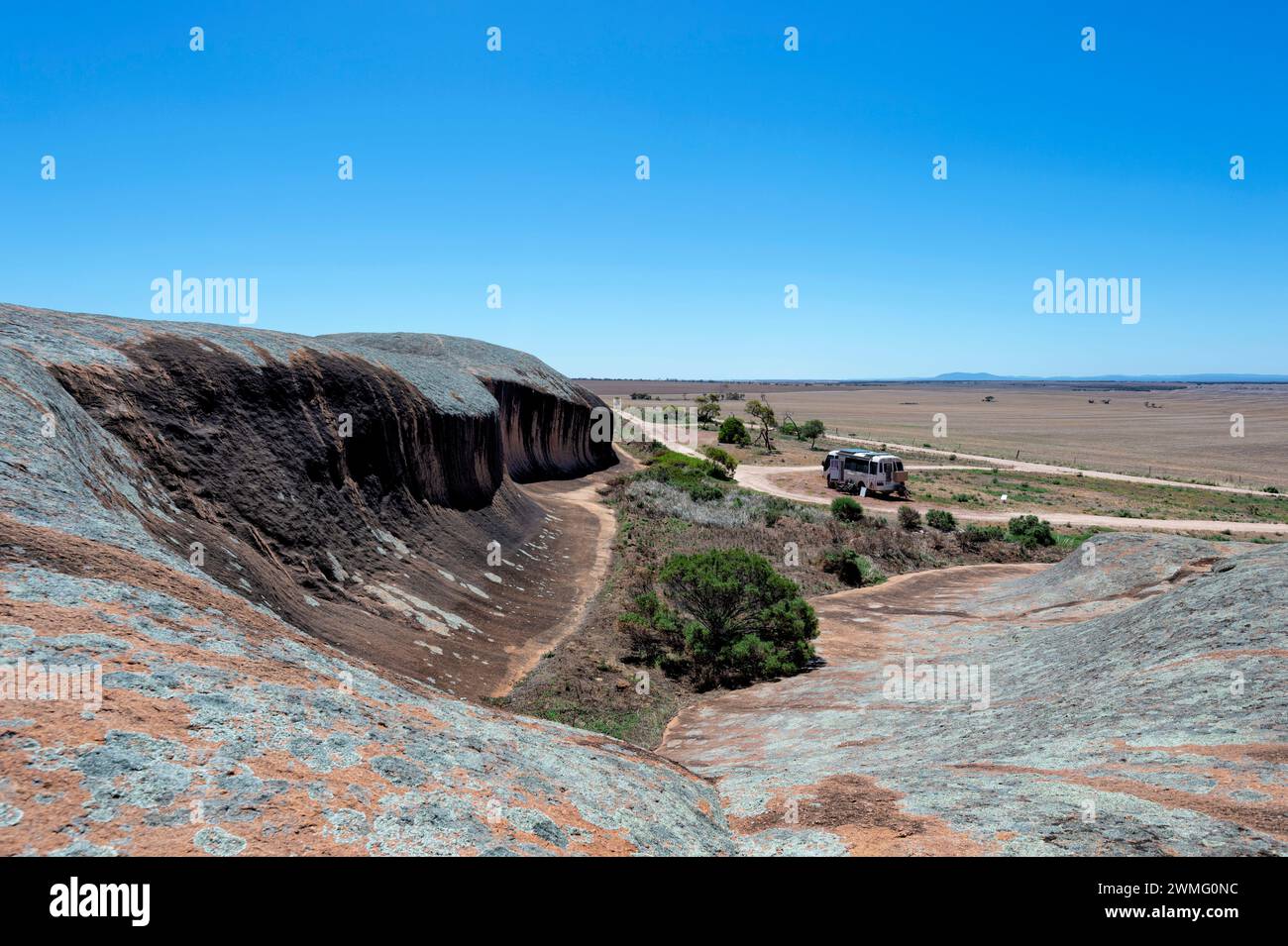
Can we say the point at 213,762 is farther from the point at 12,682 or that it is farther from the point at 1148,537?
the point at 1148,537

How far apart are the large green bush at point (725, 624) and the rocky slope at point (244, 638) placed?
273 centimetres

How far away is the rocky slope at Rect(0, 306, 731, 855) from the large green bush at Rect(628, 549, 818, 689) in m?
2.73

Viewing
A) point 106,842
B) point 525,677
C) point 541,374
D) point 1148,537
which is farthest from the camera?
point 541,374

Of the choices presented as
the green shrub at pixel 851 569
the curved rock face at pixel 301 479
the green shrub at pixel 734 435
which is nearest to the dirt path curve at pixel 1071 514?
the green shrub at pixel 734 435

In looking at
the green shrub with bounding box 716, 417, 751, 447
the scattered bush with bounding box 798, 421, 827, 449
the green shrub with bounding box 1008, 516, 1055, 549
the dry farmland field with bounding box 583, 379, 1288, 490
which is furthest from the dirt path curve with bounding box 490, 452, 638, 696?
the dry farmland field with bounding box 583, 379, 1288, 490

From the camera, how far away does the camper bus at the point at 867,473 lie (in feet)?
144

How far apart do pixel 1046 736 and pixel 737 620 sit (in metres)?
8.88

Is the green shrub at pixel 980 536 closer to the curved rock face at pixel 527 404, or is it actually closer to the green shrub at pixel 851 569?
the green shrub at pixel 851 569

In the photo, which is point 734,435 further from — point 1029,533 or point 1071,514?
point 1029,533

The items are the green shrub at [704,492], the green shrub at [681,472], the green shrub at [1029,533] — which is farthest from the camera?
the green shrub at [681,472]
